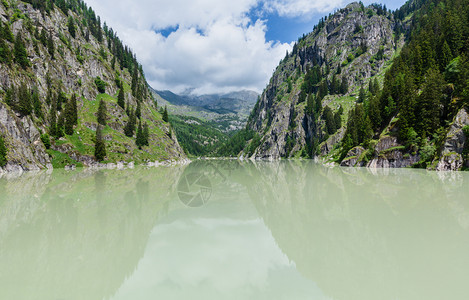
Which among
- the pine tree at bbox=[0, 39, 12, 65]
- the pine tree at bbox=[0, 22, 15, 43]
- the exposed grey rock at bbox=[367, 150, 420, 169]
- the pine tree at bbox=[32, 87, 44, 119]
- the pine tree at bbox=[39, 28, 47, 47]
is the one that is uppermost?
the pine tree at bbox=[39, 28, 47, 47]

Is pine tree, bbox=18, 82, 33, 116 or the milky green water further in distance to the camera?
pine tree, bbox=18, 82, 33, 116

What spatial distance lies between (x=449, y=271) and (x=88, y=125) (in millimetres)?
91754

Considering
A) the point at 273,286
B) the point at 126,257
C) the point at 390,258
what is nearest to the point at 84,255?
the point at 126,257

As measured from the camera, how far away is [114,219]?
14.0m

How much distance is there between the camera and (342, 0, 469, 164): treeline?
44.8 m

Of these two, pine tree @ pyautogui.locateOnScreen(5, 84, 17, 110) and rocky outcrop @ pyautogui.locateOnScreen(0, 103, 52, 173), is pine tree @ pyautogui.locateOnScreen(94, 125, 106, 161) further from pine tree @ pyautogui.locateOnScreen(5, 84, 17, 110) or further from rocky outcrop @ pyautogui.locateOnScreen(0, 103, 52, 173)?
pine tree @ pyautogui.locateOnScreen(5, 84, 17, 110)

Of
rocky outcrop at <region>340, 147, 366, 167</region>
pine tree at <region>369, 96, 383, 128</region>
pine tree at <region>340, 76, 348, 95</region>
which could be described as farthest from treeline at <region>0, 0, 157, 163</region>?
pine tree at <region>340, 76, 348, 95</region>

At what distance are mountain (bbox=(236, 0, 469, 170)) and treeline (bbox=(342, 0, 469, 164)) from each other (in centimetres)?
19

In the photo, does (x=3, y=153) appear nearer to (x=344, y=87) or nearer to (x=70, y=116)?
(x=70, y=116)

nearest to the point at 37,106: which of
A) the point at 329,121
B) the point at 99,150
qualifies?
the point at 99,150

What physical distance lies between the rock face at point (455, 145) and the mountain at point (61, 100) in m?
Answer: 80.4

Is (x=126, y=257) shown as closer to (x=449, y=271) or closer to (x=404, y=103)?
(x=449, y=271)

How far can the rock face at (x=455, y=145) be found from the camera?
37500 millimetres

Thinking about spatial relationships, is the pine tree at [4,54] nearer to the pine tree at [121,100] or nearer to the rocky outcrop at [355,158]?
the pine tree at [121,100]
